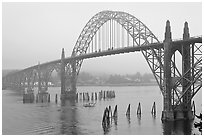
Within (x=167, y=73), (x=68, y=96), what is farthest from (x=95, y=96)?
(x=167, y=73)

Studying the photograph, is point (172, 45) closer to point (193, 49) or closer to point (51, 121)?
point (193, 49)

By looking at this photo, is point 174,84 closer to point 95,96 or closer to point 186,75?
point 186,75

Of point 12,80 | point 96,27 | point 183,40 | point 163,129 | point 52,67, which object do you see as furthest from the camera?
point 12,80

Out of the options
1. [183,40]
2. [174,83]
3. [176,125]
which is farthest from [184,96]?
[183,40]

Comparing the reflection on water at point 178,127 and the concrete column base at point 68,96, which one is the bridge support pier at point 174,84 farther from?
the concrete column base at point 68,96

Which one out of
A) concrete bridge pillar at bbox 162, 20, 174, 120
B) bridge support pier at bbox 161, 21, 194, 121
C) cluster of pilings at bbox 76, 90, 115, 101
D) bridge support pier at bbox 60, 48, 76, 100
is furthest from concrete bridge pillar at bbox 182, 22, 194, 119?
bridge support pier at bbox 60, 48, 76, 100

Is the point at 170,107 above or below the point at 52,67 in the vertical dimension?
below

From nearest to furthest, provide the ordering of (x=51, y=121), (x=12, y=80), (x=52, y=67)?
(x=51, y=121)
(x=52, y=67)
(x=12, y=80)
